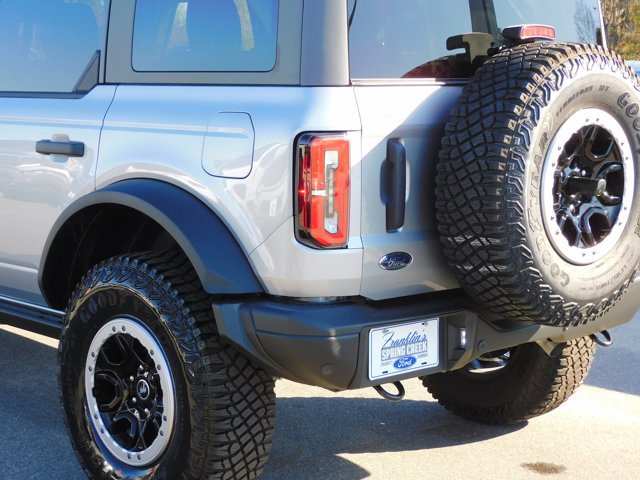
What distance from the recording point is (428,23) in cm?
286

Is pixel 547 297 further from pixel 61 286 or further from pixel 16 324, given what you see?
pixel 16 324

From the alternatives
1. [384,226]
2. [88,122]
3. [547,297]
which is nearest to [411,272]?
[384,226]

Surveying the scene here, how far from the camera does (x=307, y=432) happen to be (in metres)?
3.71

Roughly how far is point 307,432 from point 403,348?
4.05ft

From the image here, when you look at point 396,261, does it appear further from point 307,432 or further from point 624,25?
point 624,25

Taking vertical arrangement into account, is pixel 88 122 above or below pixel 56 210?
above

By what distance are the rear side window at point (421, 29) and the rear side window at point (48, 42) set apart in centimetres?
102

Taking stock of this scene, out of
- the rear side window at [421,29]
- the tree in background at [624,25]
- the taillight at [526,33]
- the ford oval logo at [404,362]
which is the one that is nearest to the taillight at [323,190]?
the rear side window at [421,29]

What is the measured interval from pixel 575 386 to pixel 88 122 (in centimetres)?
215

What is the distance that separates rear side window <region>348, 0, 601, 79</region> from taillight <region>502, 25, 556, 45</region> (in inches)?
4.8

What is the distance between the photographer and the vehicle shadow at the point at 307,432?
336 cm

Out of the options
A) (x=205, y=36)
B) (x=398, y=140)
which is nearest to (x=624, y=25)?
(x=205, y=36)

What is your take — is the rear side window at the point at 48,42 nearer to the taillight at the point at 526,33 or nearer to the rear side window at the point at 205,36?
the rear side window at the point at 205,36

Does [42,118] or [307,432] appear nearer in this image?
[42,118]
